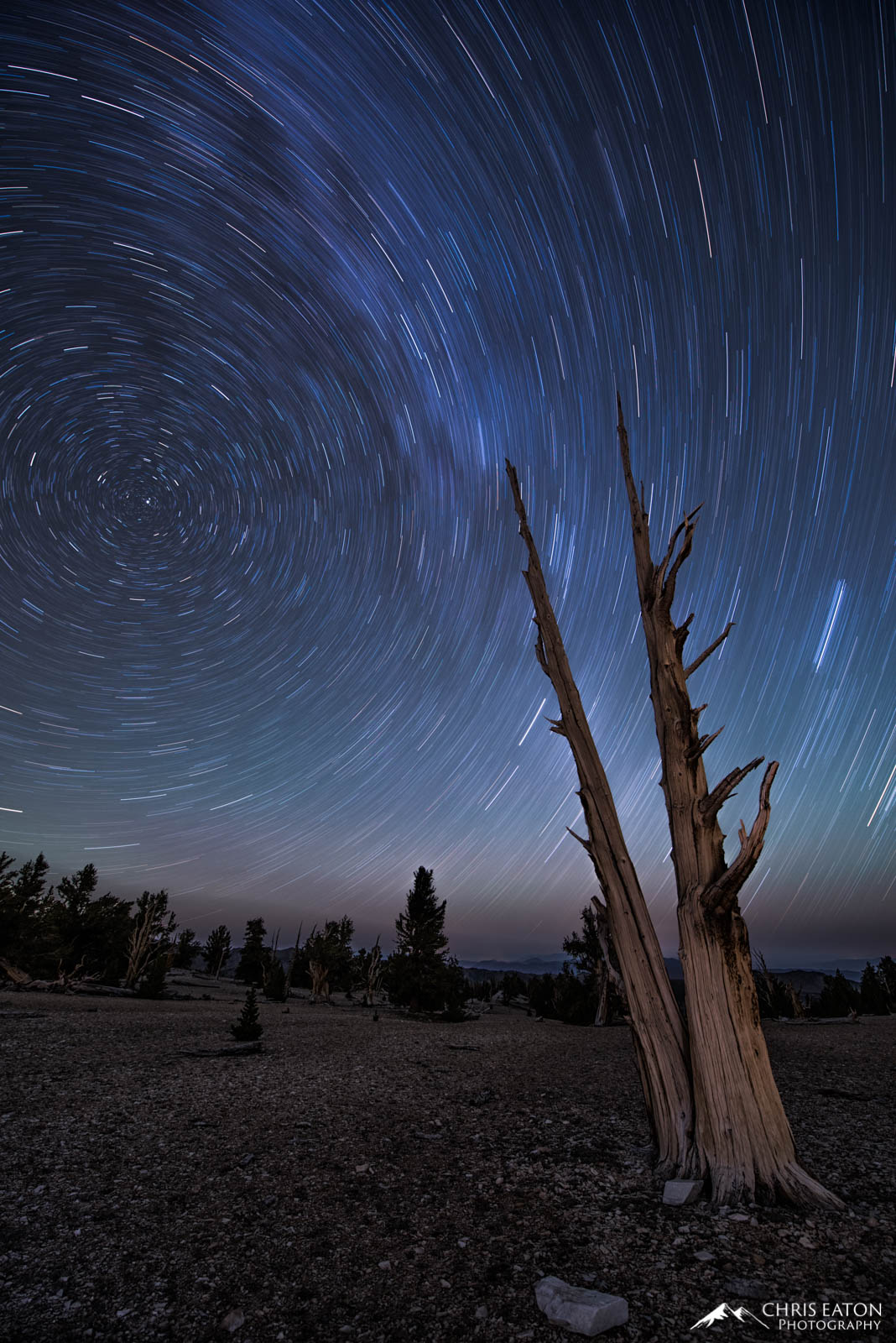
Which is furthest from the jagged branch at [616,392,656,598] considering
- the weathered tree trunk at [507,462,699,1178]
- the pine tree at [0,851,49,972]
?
the pine tree at [0,851,49,972]

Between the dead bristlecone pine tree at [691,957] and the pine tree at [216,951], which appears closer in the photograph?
the dead bristlecone pine tree at [691,957]

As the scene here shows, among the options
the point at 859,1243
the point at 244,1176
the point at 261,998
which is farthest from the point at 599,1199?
the point at 261,998

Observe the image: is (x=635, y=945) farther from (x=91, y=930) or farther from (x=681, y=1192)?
(x=91, y=930)

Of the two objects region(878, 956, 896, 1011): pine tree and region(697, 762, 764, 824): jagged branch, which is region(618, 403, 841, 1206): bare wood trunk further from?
region(878, 956, 896, 1011): pine tree

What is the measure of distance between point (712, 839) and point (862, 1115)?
5.35 metres

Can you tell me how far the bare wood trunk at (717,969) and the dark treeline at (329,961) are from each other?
19.0 metres

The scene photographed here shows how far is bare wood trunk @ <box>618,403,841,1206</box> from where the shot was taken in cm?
445

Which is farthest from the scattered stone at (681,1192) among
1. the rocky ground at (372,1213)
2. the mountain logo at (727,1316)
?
the mountain logo at (727,1316)

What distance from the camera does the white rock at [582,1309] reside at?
2.76m

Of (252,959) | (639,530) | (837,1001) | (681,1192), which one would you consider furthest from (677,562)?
(252,959)

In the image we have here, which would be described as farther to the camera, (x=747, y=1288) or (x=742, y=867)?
(x=742, y=867)

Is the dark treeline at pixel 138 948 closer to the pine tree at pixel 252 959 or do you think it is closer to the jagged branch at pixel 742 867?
the pine tree at pixel 252 959

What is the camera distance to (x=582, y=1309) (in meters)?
2.81

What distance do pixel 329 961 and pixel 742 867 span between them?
28.3 metres
